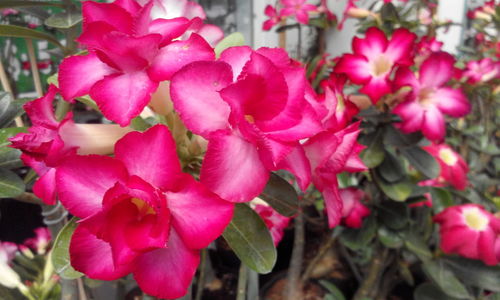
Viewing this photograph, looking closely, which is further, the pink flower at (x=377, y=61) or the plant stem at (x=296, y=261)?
the plant stem at (x=296, y=261)

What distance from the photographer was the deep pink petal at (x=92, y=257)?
293 mm

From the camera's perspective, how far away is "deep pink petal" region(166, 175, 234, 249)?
0.29 m

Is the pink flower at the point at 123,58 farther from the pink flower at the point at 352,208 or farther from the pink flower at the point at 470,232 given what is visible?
the pink flower at the point at 470,232

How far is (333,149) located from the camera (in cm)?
34

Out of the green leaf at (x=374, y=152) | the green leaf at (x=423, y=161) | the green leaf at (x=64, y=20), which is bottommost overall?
the green leaf at (x=423, y=161)

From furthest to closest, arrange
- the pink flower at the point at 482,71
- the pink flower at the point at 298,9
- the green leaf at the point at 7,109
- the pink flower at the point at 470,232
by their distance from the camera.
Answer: the pink flower at the point at 298,9
the pink flower at the point at 482,71
the pink flower at the point at 470,232
the green leaf at the point at 7,109

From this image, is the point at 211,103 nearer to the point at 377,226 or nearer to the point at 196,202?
the point at 196,202

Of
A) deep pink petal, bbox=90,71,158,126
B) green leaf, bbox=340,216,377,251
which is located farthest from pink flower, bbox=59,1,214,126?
green leaf, bbox=340,216,377,251

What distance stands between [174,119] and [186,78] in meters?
0.11

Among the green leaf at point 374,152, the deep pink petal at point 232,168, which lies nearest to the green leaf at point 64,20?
the deep pink petal at point 232,168

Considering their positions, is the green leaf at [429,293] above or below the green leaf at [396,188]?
below

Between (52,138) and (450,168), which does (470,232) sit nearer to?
(450,168)

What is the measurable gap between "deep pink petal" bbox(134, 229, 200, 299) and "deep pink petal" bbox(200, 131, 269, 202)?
0.06 meters

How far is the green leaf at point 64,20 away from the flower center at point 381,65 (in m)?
0.53
